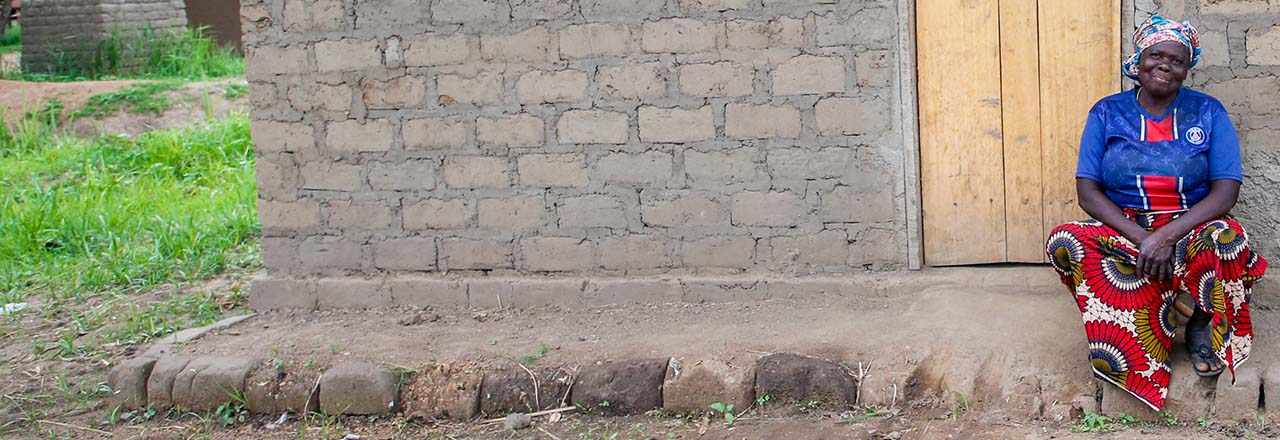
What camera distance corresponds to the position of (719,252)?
16.0 feet

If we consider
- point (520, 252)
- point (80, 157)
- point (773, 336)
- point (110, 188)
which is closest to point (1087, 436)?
point (773, 336)

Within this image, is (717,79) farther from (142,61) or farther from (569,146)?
(142,61)

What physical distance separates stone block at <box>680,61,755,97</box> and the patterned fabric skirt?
1487 mm

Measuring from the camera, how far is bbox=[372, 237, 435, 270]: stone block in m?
5.24

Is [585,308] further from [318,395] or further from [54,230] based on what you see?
[54,230]

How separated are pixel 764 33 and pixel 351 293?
227 centimetres

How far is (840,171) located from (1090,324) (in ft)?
4.22

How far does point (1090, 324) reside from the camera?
3.70 metres

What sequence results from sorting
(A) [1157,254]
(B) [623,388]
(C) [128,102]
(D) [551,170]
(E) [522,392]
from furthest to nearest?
(C) [128,102]
(D) [551,170]
(E) [522,392]
(B) [623,388]
(A) [1157,254]

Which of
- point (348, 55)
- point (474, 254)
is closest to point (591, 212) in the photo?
point (474, 254)

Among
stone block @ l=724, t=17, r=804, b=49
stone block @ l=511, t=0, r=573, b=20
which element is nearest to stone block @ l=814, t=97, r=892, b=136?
stone block @ l=724, t=17, r=804, b=49

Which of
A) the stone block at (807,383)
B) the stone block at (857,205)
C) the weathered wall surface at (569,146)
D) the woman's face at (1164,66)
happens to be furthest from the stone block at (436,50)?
the woman's face at (1164,66)

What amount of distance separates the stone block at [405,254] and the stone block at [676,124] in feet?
3.81

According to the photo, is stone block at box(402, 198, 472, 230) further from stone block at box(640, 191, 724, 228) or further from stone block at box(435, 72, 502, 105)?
stone block at box(640, 191, 724, 228)
